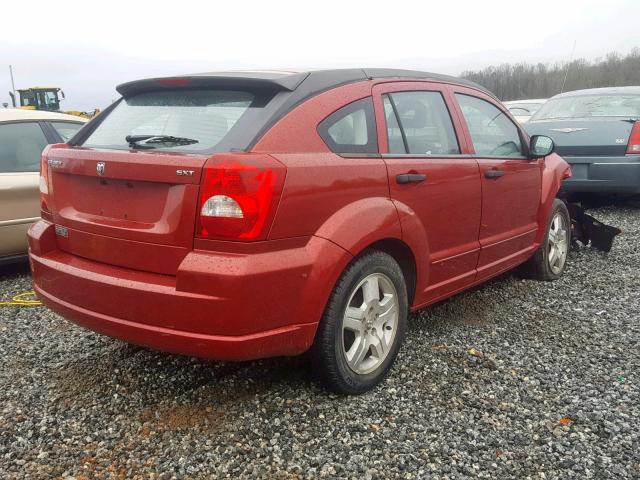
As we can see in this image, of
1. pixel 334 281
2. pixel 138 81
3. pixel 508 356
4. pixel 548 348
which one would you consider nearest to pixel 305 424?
pixel 334 281

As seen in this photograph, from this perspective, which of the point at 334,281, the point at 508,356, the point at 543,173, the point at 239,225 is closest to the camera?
the point at 239,225

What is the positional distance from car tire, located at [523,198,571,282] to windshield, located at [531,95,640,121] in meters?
3.32

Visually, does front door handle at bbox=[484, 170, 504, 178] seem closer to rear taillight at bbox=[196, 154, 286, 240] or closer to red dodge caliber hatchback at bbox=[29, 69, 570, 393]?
red dodge caliber hatchback at bbox=[29, 69, 570, 393]

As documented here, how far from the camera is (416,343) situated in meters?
3.76

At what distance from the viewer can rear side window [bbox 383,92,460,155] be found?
130 inches

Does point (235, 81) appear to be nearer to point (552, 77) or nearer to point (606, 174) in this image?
point (606, 174)

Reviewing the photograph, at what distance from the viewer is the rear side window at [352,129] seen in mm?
2873

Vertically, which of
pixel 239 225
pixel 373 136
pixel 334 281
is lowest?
pixel 334 281

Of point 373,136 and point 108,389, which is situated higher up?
point 373,136

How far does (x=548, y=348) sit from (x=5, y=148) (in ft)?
15.2

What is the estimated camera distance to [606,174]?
7.47 metres

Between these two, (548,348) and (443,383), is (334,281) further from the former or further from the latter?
(548,348)

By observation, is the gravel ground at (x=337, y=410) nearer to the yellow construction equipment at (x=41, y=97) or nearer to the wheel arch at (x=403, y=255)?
the wheel arch at (x=403, y=255)

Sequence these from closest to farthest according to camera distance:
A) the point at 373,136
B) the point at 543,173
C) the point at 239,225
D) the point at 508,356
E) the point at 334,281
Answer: the point at 239,225
the point at 334,281
the point at 373,136
the point at 508,356
the point at 543,173
